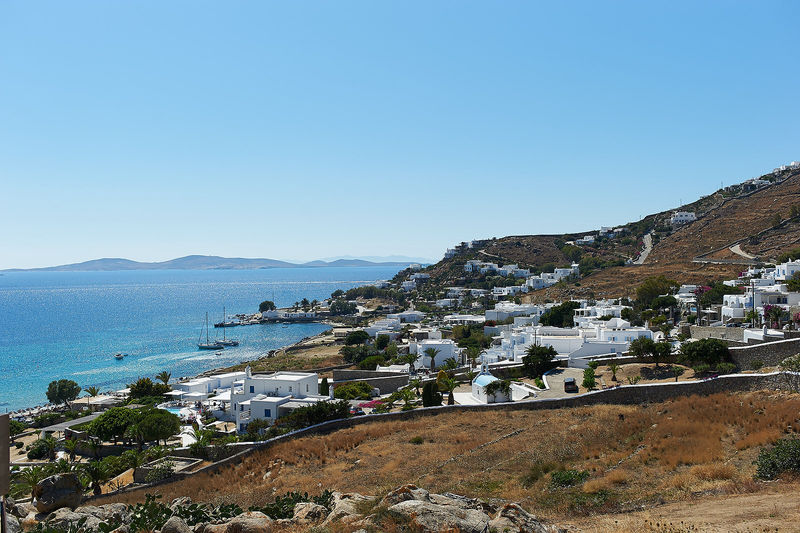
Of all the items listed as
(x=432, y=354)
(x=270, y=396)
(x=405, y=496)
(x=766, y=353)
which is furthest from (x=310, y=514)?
(x=432, y=354)

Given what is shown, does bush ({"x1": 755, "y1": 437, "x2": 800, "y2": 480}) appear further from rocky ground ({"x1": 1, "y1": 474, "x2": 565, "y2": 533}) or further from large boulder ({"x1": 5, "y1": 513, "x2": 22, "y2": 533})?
large boulder ({"x1": 5, "y1": 513, "x2": 22, "y2": 533})

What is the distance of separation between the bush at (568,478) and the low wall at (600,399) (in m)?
7.61

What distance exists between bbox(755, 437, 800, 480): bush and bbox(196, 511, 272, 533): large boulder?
10204 mm

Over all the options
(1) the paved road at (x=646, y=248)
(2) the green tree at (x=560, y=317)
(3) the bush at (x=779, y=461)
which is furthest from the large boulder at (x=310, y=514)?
(1) the paved road at (x=646, y=248)

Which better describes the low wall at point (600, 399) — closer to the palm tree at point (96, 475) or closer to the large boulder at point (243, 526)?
the palm tree at point (96, 475)

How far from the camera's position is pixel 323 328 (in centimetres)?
10175

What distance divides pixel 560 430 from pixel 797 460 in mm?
7422

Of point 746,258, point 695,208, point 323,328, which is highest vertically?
point 695,208

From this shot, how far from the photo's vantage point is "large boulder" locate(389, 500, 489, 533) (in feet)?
26.8

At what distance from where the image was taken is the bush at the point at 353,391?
33094 millimetres

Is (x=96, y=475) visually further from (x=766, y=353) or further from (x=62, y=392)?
(x=62, y=392)

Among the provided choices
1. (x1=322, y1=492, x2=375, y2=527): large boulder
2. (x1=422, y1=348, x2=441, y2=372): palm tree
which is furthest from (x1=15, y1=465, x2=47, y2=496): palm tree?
(x1=422, y1=348, x2=441, y2=372): palm tree

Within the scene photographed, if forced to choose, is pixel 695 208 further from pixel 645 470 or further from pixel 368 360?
pixel 645 470

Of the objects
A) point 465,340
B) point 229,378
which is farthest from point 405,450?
point 465,340
